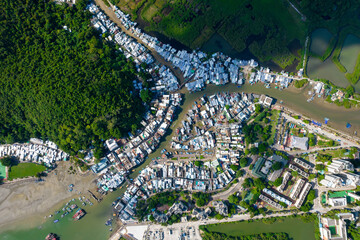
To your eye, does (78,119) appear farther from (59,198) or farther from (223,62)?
(223,62)

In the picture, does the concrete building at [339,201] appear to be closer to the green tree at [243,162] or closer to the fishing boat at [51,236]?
the green tree at [243,162]

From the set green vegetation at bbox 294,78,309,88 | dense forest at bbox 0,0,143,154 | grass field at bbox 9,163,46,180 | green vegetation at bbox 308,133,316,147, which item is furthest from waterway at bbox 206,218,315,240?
grass field at bbox 9,163,46,180

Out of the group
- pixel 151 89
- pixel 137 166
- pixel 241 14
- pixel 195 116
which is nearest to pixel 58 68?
pixel 151 89

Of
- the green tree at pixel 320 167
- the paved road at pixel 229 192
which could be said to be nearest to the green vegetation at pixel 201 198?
the paved road at pixel 229 192

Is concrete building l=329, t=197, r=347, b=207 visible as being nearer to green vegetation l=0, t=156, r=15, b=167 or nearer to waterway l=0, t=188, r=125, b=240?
waterway l=0, t=188, r=125, b=240

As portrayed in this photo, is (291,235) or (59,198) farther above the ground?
(59,198)

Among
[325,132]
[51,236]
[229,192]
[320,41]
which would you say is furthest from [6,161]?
[320,41]

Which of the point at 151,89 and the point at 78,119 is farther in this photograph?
the point at 151,89
